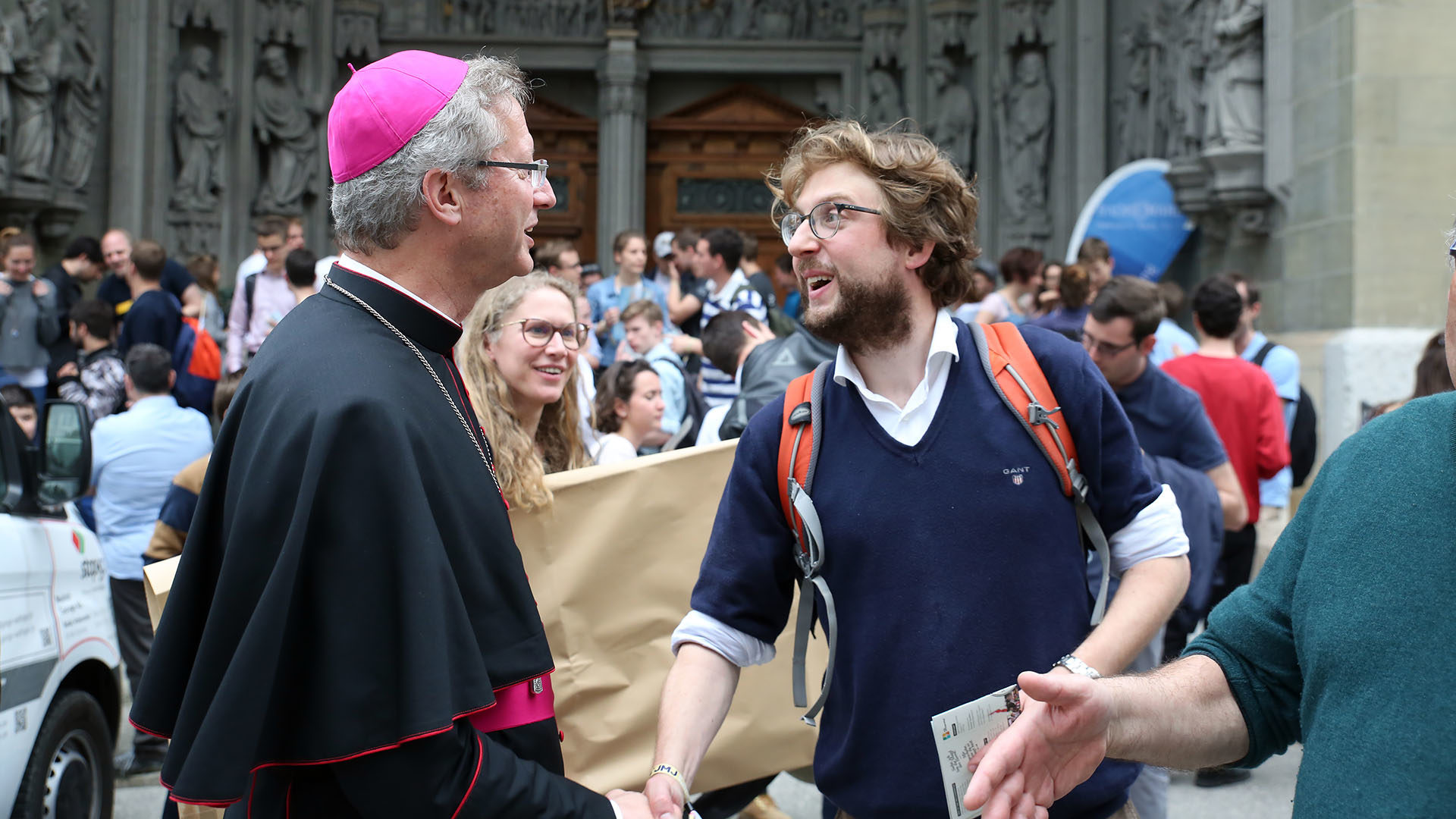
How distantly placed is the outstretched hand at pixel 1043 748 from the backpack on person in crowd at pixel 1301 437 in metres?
5.57

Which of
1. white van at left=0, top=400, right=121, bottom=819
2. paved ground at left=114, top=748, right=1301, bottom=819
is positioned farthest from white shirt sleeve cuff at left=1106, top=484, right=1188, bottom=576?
paved ground at left=114, top=748, right=1301, bottom=819

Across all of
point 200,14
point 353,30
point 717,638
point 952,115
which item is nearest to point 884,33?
point 952,115

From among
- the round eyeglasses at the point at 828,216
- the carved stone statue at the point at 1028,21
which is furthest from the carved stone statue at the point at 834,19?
the round eyeglasses at the point at 828,216

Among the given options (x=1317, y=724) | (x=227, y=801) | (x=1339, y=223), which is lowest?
(x=227, y=801)

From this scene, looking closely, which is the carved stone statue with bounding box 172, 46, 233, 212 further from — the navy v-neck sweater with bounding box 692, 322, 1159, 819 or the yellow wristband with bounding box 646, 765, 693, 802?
the yellow wristband with bounding box 646, 765, 693, 802

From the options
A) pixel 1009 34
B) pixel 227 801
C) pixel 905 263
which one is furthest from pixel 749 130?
pixel 227 801

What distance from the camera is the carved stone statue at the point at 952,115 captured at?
14.9 meters

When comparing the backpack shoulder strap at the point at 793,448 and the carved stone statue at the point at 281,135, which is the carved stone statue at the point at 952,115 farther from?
the backpack shoulder strap at the point at 793,448

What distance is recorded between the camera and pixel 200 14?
45.7ft

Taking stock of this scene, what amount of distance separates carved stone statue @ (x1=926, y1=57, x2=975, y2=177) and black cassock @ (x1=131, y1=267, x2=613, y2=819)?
13.6 metres

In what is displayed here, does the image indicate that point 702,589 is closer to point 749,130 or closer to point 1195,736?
point 1195,736

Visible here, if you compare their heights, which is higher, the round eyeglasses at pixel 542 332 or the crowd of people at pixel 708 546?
the round eyeglasses at pixel 542 332

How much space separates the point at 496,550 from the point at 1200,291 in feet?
15.1

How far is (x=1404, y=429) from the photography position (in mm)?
1593
